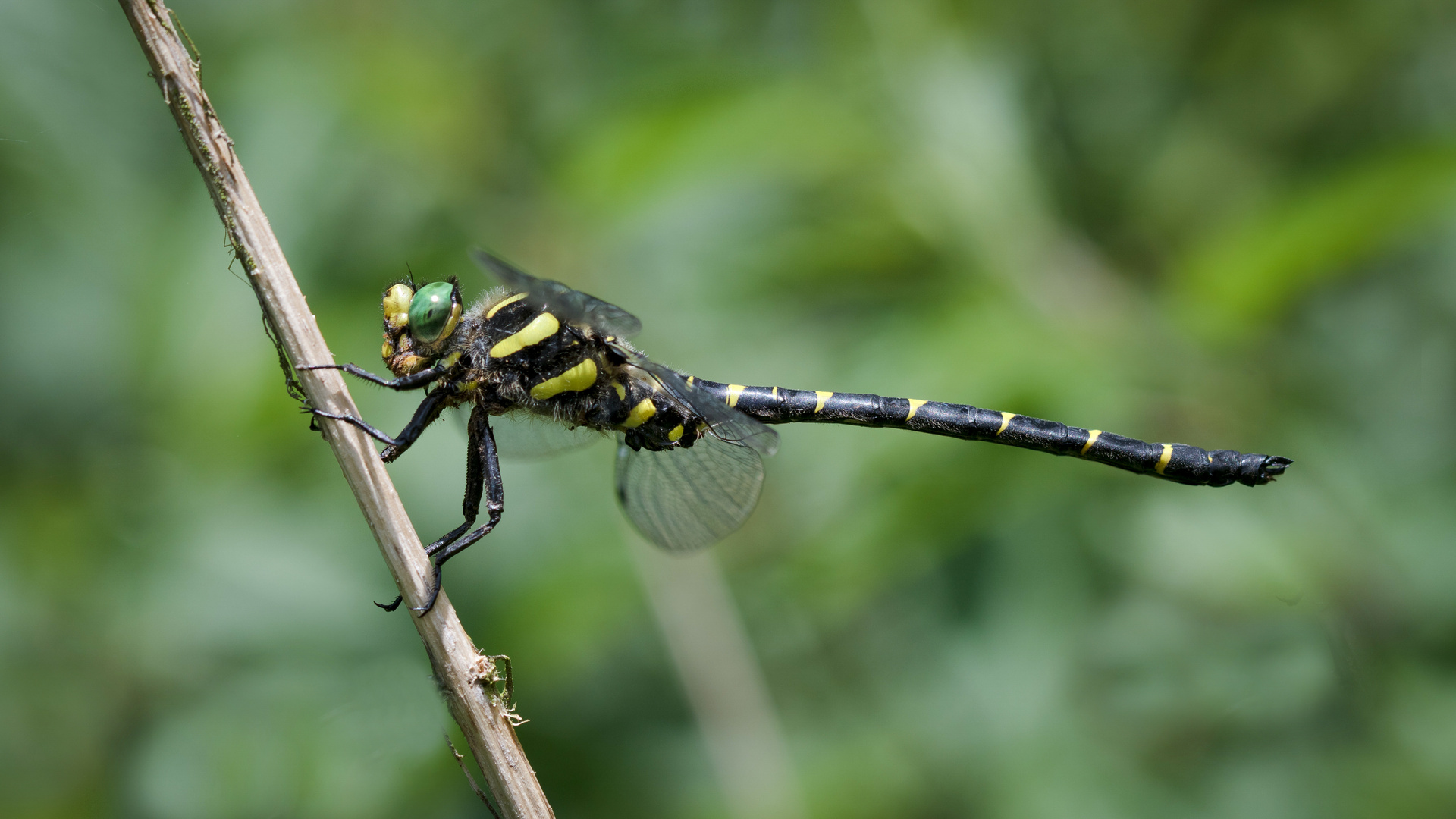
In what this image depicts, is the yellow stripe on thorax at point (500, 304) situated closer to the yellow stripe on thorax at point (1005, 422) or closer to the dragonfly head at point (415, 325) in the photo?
the dragonfly head at point (415, 325)

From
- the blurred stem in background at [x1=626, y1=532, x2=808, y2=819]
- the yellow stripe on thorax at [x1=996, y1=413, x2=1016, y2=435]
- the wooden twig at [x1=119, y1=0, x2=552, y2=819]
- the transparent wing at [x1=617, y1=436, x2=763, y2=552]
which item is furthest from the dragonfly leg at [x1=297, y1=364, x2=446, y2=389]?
the yellow stripe on thorax at [x1=996, y1=413, x2=1016, y2=435]

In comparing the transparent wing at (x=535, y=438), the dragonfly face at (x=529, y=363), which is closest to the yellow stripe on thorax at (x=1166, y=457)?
the dragonfly face at (x=529, y=363)

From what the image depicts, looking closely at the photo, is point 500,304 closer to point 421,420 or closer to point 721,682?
point 421,420

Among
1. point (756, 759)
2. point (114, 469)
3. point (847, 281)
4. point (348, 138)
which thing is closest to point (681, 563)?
point (756, 759)

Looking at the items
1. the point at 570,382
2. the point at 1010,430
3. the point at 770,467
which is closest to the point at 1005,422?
the point at 1010,430

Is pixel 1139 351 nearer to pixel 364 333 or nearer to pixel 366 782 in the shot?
pixel 364 333

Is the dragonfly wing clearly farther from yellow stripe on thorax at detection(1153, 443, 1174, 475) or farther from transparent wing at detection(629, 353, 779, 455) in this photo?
yellow stripe on thorax at detection(1153, 443, 1174, 475)
